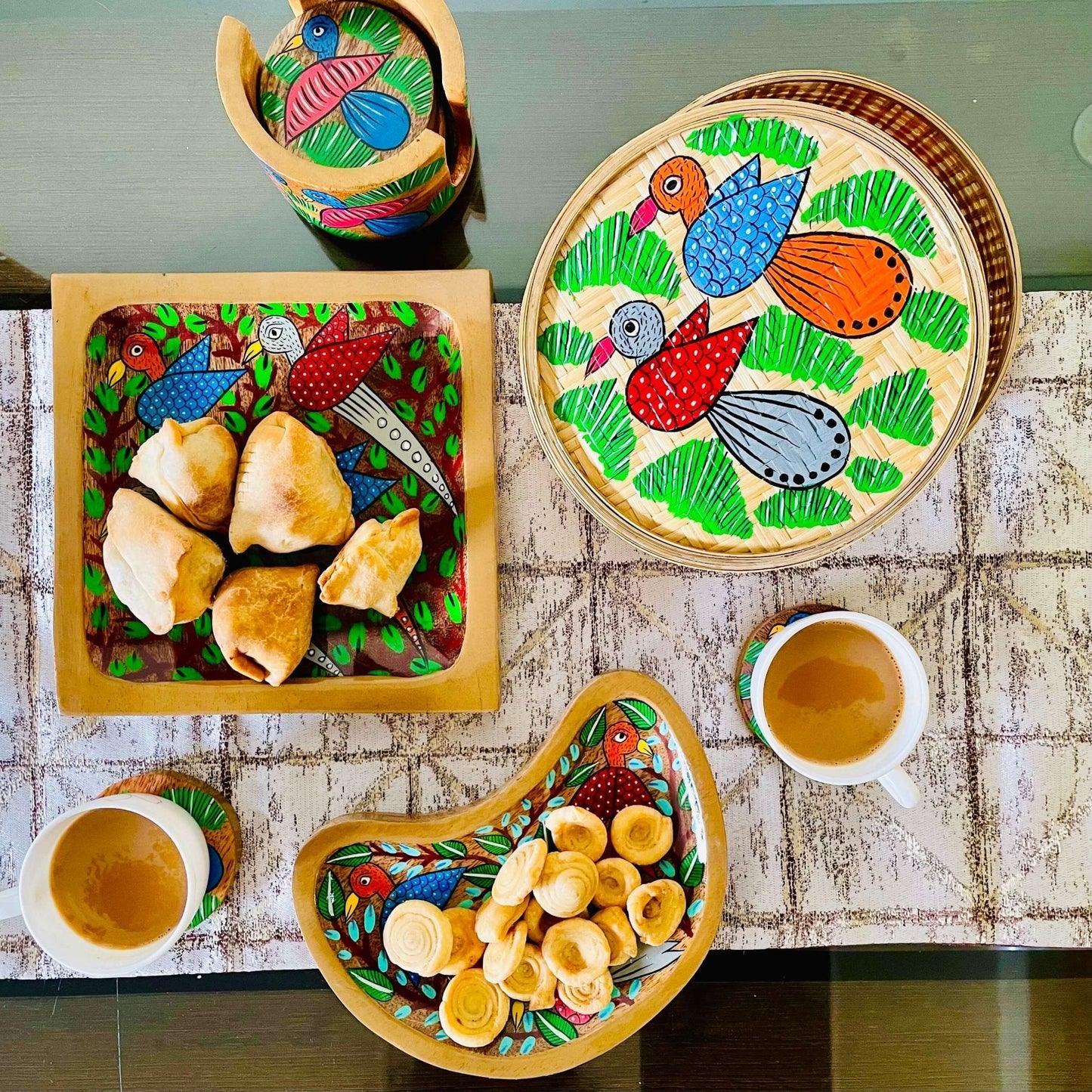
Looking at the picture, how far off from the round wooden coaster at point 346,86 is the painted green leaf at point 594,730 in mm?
670

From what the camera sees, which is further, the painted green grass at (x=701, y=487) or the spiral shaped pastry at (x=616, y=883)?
the spiral shaped pastry at (x=616, y=883)

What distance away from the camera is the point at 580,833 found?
893 millimetres

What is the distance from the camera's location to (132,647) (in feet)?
3.03

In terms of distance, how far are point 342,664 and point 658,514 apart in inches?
16.5

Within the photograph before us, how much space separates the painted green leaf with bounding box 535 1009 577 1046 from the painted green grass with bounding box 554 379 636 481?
0.61m

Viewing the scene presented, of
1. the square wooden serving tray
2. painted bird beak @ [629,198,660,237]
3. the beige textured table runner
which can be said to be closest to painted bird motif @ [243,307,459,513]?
the square wooden serving tray

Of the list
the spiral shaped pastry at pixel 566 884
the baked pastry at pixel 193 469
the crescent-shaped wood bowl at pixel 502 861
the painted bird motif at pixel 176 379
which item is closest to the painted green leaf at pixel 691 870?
the crescent-shaped wood bowl at pixel 502 861

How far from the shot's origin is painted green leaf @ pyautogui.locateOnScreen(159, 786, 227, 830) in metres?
0.94

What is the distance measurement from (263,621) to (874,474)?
657 mm

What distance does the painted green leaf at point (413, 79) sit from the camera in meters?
0.85

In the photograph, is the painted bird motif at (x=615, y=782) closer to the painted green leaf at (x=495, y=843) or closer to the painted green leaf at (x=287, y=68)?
the painted green leaf at (x=495, y=843)

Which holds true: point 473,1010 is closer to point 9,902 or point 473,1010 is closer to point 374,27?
point 9,902

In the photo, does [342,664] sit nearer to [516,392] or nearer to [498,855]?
[498,855]

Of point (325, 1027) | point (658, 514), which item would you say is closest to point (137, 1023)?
point (325, 1027)
